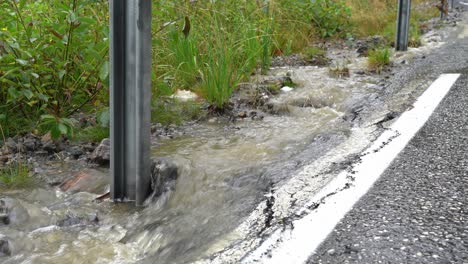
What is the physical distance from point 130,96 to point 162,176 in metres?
0.50

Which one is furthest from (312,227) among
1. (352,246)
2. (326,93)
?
(326,93)

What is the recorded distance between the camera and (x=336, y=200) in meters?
2.42

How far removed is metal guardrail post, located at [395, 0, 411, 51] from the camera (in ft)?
21.4

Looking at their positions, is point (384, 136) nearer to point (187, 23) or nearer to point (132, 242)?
point (187, 23)

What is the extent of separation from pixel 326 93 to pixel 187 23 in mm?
2027

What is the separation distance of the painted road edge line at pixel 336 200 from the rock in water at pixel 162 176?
0.77m

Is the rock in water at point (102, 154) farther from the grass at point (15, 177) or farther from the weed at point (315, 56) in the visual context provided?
the weed at point (315, 56)

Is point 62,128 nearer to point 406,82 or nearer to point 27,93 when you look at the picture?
point 27,93

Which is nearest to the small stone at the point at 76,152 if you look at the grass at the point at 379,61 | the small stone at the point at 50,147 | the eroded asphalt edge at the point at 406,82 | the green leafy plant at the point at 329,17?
the small stone at the point at 50,147

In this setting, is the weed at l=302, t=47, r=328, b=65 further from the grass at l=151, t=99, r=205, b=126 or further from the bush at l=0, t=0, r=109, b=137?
the bush at l=0, t=0, r=109, b=137

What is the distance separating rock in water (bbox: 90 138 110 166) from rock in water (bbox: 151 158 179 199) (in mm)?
425

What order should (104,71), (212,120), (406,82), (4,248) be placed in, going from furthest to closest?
(406,82) → (212,120) → (104,71) → (4,248)

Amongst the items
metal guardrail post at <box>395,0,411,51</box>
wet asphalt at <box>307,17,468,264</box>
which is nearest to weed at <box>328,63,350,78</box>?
metal guardrail post at <box>395,0,411,51</box>

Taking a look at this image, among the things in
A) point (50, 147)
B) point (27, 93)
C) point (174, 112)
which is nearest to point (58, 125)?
point (27, 93)
